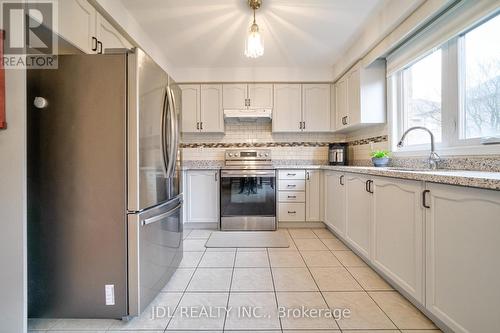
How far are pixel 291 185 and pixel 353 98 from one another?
143cm

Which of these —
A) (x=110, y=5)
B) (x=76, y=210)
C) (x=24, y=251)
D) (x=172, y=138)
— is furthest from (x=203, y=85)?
(x=24, y=251)

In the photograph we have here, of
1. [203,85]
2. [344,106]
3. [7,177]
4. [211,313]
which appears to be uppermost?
[203,85]

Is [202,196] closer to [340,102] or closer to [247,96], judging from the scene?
[247,96]

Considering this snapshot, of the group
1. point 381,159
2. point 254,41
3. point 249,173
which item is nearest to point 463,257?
point 381,159

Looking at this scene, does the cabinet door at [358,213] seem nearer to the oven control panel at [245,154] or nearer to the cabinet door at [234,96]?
the oven control panel at [245,154]

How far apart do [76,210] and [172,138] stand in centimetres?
77

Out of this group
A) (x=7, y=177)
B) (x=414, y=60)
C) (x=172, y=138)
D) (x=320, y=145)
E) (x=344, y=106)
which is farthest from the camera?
(x=320, y=145)

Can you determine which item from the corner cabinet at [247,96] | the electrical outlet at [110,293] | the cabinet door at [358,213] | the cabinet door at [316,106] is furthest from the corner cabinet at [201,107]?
the electrical outlet at [110,293]

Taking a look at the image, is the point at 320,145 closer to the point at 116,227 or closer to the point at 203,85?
the point at 203,85

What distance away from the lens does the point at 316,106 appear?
358 cm

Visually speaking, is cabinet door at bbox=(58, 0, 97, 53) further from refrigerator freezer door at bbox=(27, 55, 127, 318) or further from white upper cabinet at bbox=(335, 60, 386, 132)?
white upper cabinet at bbox=(335, 60, 386, 132)

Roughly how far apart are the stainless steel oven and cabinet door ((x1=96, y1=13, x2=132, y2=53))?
1.87 metres

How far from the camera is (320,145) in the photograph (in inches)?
150

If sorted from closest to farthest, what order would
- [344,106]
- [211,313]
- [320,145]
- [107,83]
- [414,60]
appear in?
[107,83] < [211,313] < [414,60] < [344,106] < [320,145]
